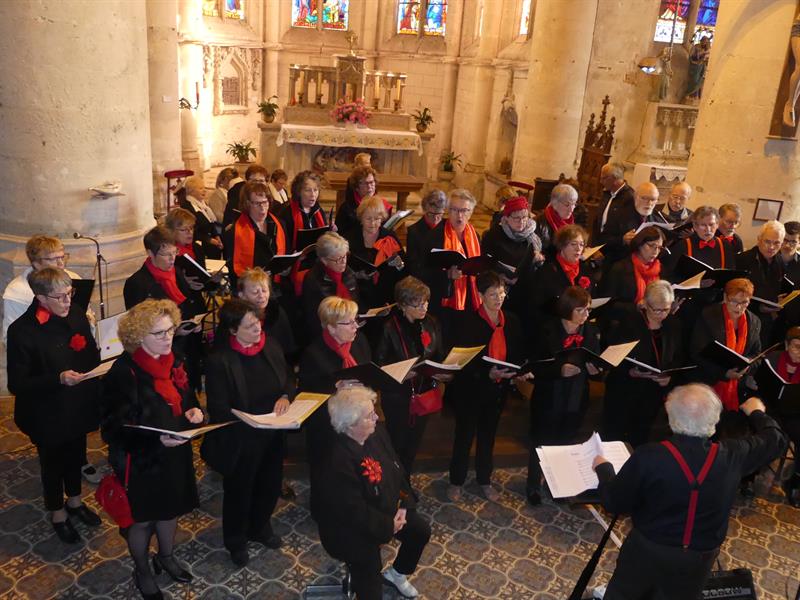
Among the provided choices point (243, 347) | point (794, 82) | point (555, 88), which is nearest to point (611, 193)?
point (794, 82)

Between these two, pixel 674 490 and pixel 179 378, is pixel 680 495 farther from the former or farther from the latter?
pixel 179 378

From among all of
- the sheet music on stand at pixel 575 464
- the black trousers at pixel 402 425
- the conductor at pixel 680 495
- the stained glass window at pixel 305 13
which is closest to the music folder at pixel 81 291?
the black trousers at pixel 402 425

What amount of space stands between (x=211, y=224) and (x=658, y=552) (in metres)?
4.82

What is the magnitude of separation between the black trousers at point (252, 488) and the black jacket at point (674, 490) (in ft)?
6.03

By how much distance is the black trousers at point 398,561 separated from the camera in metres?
3.53

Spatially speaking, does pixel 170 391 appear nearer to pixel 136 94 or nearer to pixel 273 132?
pixel 136 94

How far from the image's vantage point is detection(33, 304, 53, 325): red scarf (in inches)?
156

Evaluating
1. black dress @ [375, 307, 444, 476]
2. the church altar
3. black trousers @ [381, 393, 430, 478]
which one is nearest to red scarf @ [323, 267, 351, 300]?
black dress @ [375, 307, 444, 476]

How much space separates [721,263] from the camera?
622 cm

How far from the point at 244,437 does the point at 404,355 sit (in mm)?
1067

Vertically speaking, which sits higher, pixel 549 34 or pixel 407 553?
pixel 549 34

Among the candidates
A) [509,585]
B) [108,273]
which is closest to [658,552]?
[509,585]

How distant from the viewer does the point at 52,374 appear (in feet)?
13.0

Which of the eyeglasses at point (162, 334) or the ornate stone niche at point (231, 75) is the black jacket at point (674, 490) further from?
the ornate stone niche at point (231, 75)
